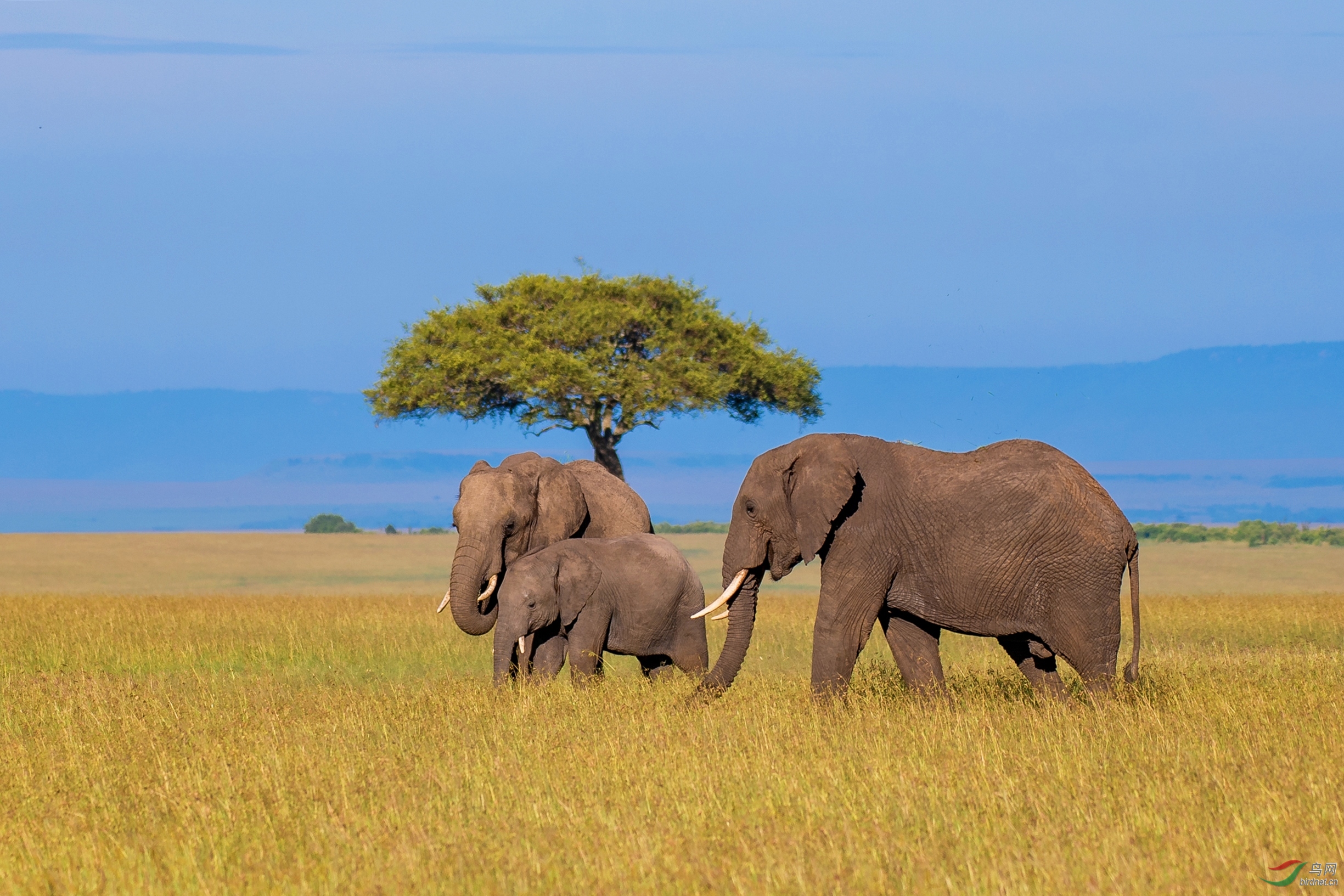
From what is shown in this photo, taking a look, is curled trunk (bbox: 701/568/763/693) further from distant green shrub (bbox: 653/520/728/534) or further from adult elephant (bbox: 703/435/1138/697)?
distant green shrub (bbox: 653/520/728/534)

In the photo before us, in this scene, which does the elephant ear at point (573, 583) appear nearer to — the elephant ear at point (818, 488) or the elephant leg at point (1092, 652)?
the elephant ear at point (818, 488)

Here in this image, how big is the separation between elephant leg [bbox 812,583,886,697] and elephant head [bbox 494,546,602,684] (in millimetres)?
2827

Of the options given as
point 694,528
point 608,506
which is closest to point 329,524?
point 694,528

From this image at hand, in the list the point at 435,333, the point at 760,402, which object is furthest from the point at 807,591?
the point at 435,333

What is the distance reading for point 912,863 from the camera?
682cm

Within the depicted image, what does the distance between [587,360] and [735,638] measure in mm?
21766

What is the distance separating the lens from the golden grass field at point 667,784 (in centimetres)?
684

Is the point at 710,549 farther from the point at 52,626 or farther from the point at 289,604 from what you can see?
the point at 52,626

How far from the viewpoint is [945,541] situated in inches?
437

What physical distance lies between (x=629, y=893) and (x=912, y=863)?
138 cm

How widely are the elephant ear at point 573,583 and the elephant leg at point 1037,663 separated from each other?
377cm

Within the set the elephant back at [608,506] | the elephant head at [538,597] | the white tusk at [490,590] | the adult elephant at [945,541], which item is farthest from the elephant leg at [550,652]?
the adult elephant at [945,541]

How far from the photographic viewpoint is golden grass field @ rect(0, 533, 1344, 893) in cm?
684

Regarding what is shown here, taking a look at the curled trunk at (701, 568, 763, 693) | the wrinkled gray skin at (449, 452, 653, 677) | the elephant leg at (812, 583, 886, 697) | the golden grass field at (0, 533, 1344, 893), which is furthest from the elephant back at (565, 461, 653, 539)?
the elephant leg at (812, 583, 886, 697)
